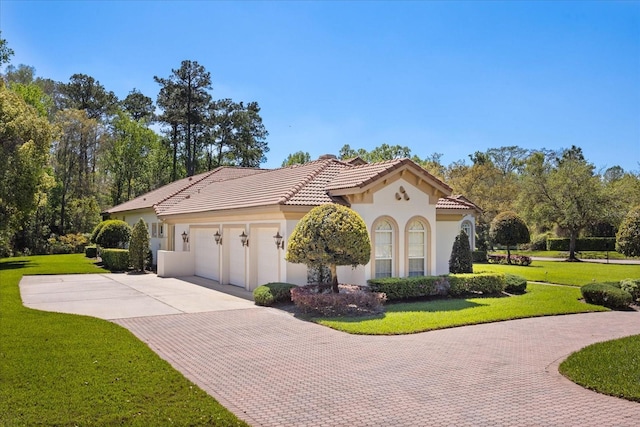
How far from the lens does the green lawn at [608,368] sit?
285 inches

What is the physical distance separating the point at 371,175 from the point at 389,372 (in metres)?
8.93

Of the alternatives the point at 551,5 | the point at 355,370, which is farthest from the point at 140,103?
the point at 355,370

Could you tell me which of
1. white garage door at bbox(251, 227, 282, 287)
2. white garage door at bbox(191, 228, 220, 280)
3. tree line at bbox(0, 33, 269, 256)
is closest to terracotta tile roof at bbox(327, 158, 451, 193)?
white garage door at bbox(251, 227, 282, 287)

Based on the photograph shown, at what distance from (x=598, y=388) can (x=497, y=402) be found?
1.82m

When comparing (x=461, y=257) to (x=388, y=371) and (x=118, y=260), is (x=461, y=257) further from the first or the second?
(x=118, y=260)

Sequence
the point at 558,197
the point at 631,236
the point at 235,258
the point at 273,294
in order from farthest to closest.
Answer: the point at 558,197
the point at 235,258
the point at 631,236
the point at 273,294

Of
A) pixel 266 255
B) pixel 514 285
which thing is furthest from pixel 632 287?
pixel 266 255

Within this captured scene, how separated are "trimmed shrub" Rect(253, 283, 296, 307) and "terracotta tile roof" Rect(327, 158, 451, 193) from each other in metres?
3.92

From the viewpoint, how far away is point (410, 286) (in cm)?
1541

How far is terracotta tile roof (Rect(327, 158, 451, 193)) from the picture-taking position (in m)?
15.8

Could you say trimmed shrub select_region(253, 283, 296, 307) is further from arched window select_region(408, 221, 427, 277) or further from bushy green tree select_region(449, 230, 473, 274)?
bushy green tree select_region(449, 230, 473, 274)

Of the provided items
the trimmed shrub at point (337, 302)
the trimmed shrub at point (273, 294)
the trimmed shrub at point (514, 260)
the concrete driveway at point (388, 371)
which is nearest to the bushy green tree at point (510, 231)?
the trimmed shrub at point (514, 260)

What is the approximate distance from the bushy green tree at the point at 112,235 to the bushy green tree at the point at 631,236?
1034 inches

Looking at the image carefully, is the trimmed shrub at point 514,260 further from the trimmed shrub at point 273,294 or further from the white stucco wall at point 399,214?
the trimmed shrub at point 273,294
